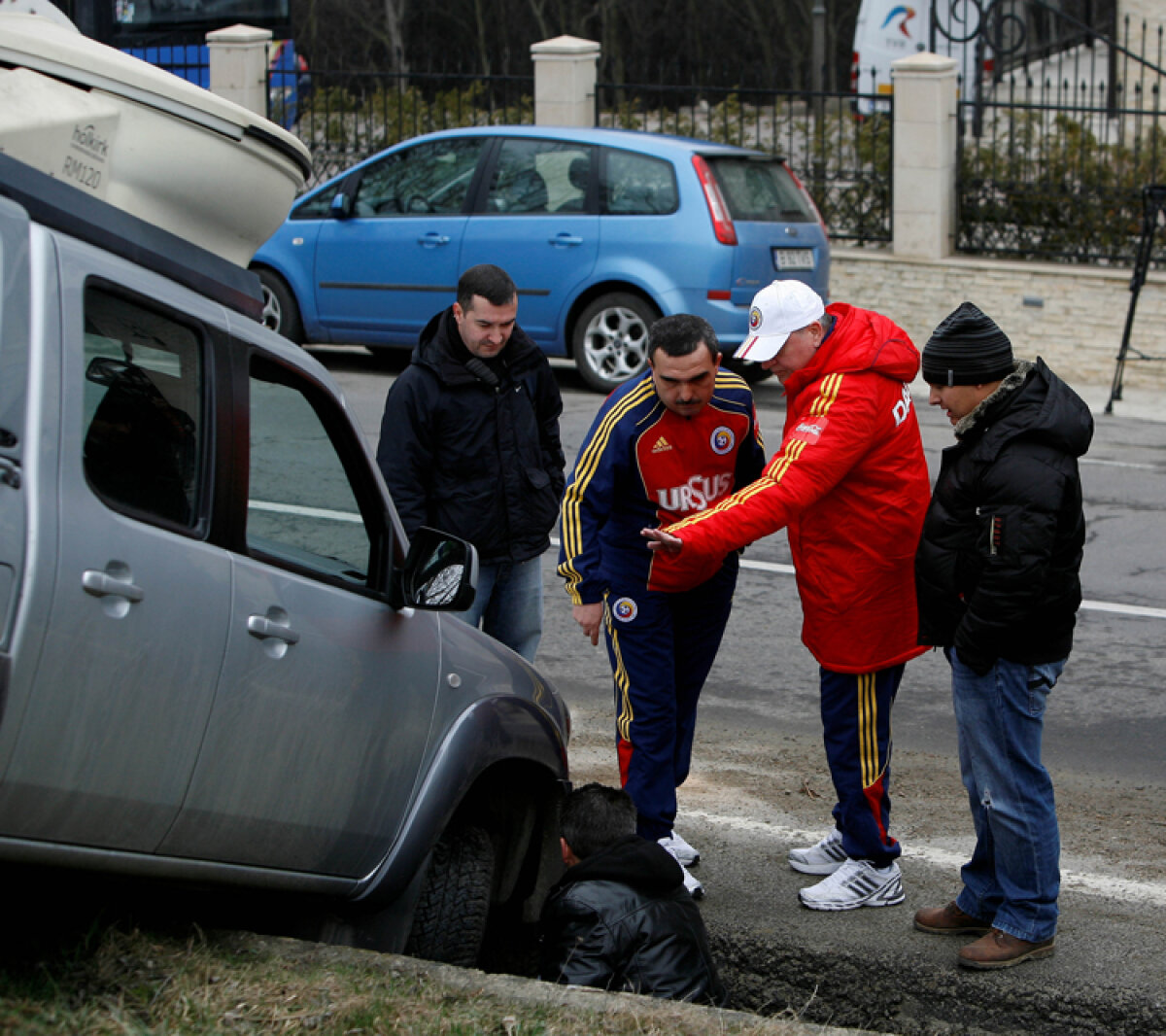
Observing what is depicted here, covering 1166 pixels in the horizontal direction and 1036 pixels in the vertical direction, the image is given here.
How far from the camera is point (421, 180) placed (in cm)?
1283

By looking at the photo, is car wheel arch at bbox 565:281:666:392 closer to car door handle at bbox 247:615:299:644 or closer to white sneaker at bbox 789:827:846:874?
white sneaker at bbox 789:827:846:874

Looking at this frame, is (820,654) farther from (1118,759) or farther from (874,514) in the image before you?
(1118,759)

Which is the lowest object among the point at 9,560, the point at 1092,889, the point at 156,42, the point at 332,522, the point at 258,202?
the point at 1092,889

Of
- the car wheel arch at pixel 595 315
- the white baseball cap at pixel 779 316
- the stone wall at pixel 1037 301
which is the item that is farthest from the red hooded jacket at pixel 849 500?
the stone wall at pixel 1037 301

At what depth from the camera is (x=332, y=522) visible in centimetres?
489

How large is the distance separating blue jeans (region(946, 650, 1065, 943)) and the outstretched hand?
0.77 metres

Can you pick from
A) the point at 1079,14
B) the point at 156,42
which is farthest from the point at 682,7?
the point at 156,42

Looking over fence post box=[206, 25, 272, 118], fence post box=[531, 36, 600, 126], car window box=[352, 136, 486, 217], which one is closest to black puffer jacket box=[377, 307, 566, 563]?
car window box=[352, 136, 486, 217]

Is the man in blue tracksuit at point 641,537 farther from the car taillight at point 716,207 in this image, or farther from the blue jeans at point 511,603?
the car taillight at point 716,207

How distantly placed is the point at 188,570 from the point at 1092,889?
9.97ft

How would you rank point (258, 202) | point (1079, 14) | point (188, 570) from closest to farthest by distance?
point (188, 570)
point (258, 202)
point (1079, 14)

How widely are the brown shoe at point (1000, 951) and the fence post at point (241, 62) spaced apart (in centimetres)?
1621

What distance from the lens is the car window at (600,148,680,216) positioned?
12000 mm

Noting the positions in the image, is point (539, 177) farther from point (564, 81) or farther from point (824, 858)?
point (824, 858)
